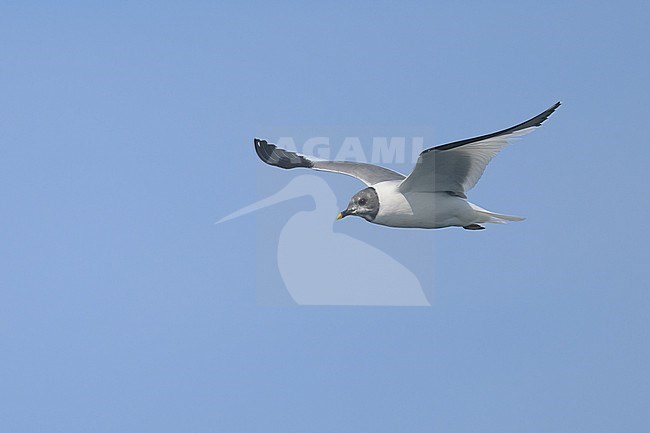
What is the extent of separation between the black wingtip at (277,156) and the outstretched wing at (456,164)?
237 centimetres

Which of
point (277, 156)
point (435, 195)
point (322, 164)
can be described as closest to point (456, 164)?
point (435, 195)

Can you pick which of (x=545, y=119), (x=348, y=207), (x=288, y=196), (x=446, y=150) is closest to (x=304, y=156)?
(x=288, y=196)

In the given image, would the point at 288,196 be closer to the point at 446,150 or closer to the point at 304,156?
the point at 304,156

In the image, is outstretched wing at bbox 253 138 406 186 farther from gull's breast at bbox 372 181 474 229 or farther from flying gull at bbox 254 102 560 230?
gull's breast at bbox 372 181 474 229

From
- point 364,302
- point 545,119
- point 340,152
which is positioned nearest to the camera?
point 545,119

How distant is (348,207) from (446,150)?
1.44 metres

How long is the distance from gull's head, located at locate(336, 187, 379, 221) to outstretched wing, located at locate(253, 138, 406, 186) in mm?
514

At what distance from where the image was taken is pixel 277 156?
13.5 metres

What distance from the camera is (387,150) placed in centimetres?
1245

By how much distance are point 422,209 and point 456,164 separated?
58 centimetres

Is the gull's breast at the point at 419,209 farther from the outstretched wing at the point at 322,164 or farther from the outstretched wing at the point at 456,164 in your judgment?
the outstretched wing at the point at 322,164

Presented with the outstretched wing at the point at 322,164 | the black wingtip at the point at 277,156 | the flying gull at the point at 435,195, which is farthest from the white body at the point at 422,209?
the black wingtip at the point at 277,156

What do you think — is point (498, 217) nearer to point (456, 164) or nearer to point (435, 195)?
point (435, 195)

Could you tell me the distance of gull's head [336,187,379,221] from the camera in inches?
440
